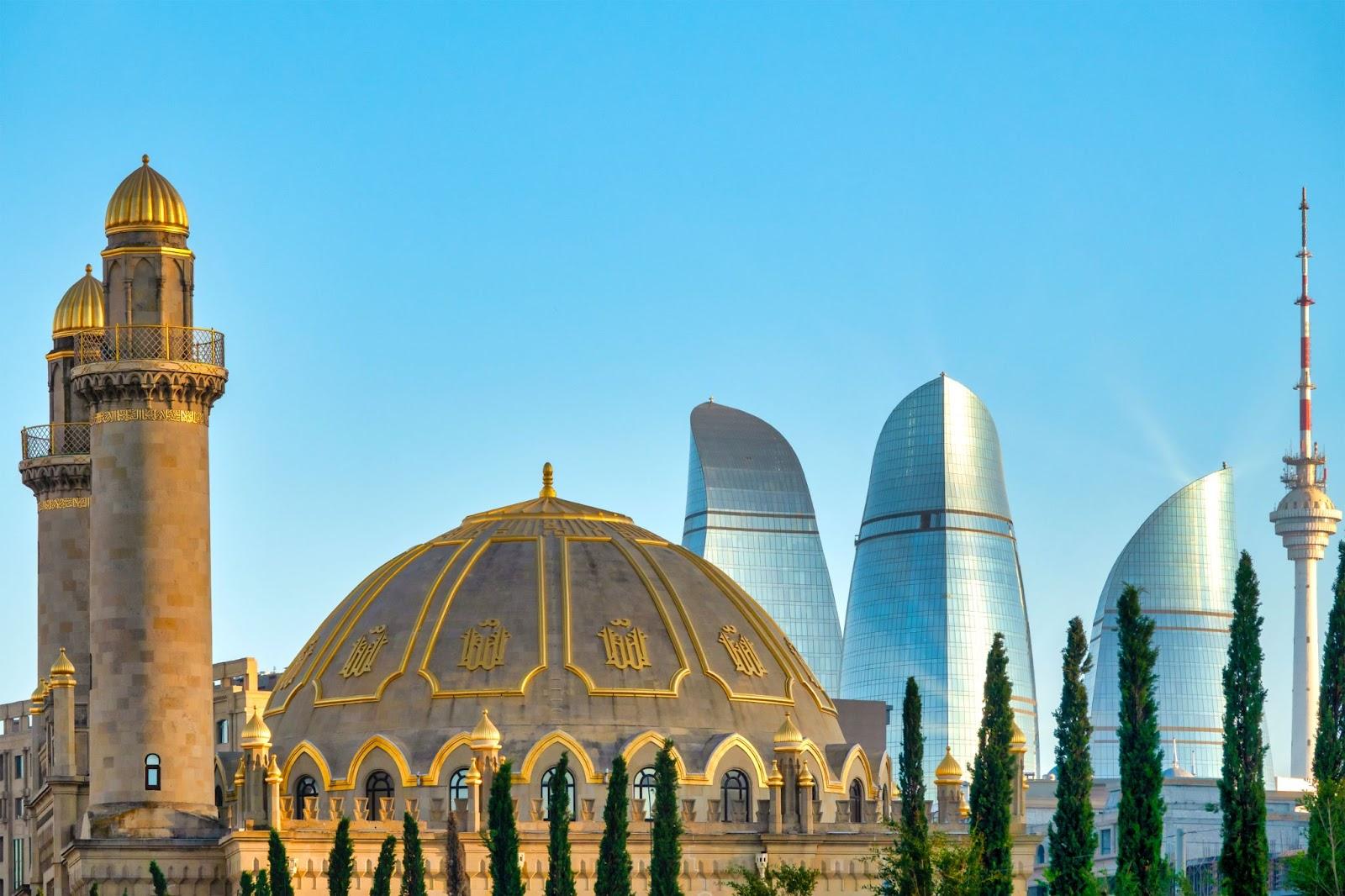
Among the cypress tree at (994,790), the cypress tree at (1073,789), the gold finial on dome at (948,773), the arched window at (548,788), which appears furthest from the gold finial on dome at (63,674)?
the cypress tree at (1073,789)

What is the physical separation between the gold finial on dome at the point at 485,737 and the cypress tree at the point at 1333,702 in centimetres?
2775

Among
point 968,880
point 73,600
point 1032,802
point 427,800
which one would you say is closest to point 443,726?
point 427,800

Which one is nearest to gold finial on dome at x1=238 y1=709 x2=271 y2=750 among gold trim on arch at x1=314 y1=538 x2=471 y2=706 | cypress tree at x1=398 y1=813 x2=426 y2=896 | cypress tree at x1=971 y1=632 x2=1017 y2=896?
gold trim on arch at x1=314 y1=538 x2=471 y2=706

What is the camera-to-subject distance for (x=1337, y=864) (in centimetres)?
5931

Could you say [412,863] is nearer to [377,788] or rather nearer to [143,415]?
[377,788]

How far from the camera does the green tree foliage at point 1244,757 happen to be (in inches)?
2314

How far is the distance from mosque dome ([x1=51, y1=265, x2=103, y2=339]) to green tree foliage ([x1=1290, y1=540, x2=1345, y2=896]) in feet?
156

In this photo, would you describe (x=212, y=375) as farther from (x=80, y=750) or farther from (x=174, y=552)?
(x=80, y=750)

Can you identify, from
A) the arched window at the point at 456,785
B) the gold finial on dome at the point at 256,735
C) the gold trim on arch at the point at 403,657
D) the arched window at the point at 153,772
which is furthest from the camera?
the gold trim on arch at the point at 403,657

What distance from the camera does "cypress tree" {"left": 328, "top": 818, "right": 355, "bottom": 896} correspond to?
71750 millimetres

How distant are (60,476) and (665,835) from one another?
3440cm

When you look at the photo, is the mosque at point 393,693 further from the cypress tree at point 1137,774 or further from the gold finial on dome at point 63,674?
the cypress tree at point 1137,774

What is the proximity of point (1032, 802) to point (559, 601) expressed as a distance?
106m

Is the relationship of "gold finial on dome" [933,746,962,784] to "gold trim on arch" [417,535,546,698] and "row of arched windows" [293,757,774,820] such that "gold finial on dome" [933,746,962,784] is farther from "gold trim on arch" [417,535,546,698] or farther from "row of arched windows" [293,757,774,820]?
"gold trim on arch" [417,535,546,698]
